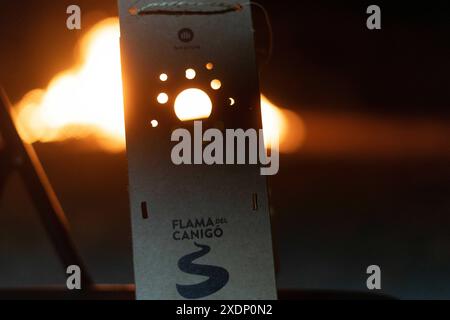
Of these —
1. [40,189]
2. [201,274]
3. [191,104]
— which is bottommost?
[201,274]

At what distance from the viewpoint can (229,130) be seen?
4.91 ft

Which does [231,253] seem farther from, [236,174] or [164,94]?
[164,94]

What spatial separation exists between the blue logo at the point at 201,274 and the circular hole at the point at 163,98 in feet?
1.07

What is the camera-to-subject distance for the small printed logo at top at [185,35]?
146cm

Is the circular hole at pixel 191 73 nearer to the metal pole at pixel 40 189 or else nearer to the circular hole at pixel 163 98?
the circular hole at pixel 163 98

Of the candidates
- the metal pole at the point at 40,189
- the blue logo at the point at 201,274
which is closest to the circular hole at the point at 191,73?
the blue logo at the point at 201,274

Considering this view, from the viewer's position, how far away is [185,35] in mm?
1458

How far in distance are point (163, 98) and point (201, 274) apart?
0.41m

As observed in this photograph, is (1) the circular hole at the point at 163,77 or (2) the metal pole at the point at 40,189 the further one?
(2) the metal pole at the point at 40,189

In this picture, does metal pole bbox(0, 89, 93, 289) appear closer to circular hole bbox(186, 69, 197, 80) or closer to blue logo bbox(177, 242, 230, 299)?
blue logo bbox(177, 242, 230, 299)

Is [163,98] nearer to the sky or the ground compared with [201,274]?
nearer to the sky

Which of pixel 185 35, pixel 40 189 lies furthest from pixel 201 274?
pixel 40 189

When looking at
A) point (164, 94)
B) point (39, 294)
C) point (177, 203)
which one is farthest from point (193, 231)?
point (39, 294)

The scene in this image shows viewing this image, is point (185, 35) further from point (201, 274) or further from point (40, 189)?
point (40, 189)
